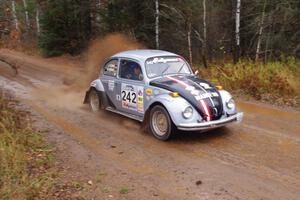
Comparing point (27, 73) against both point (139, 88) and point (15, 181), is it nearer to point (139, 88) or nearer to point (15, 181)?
point (139, 88)

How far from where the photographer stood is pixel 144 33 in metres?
21.9

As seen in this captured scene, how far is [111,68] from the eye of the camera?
9805mm

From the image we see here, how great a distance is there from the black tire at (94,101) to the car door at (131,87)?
49.7 inches

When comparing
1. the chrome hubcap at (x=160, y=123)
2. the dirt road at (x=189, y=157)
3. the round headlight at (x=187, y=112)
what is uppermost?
the round headlight at (x=187, y=112)

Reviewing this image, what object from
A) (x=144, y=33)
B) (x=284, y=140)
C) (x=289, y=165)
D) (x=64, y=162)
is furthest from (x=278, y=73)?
(x=144, y=33)

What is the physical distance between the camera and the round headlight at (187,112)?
7363mm

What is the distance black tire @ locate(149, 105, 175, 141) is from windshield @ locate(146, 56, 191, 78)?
1021mm

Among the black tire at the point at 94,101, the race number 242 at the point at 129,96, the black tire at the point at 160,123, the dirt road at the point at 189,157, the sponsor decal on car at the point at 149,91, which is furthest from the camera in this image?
the black tire at the point at 94,101

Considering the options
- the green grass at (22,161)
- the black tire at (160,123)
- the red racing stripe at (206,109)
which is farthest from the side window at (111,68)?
the red racing stripe at (206,109)

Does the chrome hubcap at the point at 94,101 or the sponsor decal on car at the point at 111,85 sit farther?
the chrome hubcap at the point at 94,101

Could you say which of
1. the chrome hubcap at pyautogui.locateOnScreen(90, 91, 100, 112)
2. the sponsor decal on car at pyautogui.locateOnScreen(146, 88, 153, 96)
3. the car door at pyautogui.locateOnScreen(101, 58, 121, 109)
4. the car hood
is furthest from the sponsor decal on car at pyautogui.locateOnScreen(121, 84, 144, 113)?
the chrome hubcap at pyautogui.locateOnScreen(90, 91, 100, 112)

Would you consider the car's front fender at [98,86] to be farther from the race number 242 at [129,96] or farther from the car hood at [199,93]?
the car hood at [199,93]

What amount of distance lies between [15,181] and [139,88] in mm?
Result: 3777

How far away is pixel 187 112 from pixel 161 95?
0.79 meters
